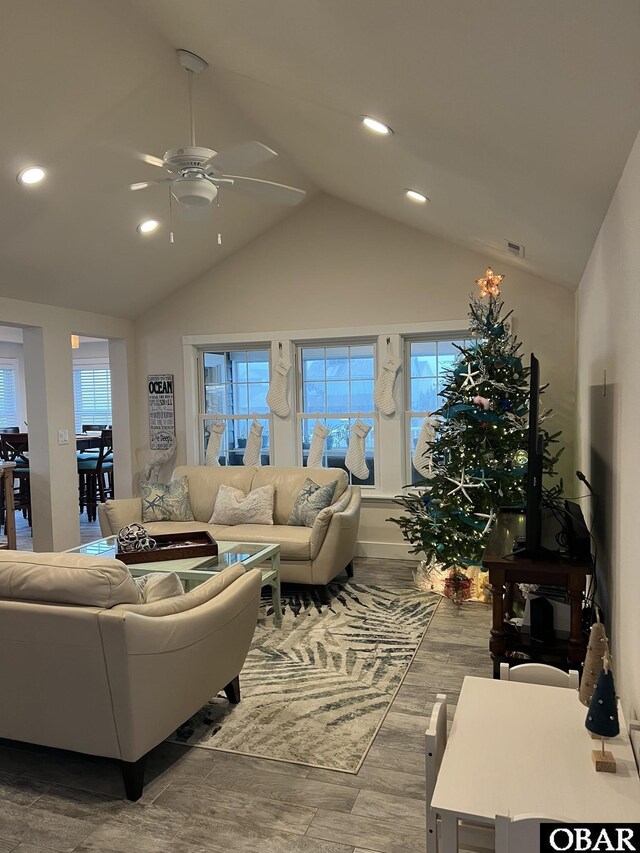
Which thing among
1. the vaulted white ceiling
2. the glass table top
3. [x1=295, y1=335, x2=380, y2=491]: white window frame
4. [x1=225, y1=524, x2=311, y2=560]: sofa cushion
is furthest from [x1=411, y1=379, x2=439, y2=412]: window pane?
the glass table top

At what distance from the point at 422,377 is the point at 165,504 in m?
2.56

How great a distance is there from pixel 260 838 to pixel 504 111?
8.46 feet

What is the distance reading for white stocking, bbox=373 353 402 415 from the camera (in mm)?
5750

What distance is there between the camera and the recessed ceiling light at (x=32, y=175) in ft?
12.9

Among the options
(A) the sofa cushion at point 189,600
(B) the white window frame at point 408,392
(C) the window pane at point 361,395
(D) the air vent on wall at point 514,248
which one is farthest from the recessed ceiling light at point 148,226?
(A) the sofa cushion at point 189,600

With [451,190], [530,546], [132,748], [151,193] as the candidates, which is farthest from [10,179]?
[530,546]

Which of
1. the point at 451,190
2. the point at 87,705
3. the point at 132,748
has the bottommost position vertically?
the point at 132,748

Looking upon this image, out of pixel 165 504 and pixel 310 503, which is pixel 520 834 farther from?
pixel 165 504

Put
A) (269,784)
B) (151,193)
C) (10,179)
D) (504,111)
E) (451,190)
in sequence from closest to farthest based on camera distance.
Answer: (504,111) < (269,784) < (451,190) < (10,179) < (151,193)

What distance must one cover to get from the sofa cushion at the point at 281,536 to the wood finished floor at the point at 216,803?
182 cm

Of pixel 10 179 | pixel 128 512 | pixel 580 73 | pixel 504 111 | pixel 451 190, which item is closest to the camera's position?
pixel 580 73

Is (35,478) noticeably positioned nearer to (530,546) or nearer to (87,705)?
(87,705)

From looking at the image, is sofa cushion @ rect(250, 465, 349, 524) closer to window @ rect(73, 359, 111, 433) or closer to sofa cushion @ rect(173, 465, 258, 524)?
sofa cushion @ rect(173, 465, 258, 524)

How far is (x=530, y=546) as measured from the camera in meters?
2.77
